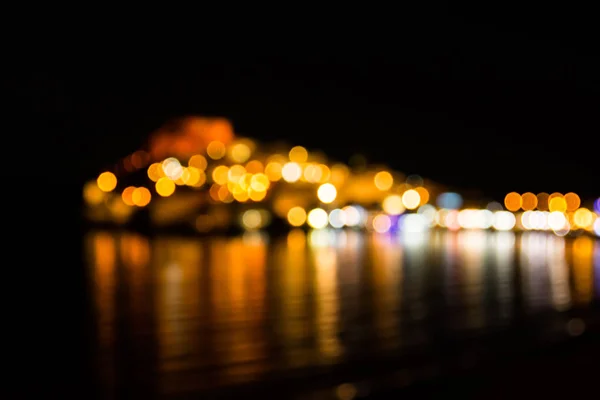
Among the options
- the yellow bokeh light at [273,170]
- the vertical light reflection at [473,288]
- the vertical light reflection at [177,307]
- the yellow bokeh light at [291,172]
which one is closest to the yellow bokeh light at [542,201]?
the yellow bokeh light at [291,172]

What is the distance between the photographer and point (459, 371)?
135 inches

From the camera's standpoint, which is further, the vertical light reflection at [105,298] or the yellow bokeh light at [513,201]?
the yellow bokeh light at [513,201]

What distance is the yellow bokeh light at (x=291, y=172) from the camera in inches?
1014

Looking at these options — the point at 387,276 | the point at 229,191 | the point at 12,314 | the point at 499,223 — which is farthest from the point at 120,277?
the point at 499,223

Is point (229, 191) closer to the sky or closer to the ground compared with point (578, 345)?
closer to the sky

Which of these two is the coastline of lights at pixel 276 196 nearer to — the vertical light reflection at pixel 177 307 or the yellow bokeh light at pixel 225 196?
the yellow bokeh light at pixel 225 196

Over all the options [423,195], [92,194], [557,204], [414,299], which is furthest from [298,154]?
[414,299]

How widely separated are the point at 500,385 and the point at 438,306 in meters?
2.66

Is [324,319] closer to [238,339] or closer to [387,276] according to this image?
[238,339]

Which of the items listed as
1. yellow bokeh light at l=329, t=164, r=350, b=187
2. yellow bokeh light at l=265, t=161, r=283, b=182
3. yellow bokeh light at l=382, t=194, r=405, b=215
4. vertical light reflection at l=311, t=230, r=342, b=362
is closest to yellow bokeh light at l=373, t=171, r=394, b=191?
yellow bokeh light at l=382, t=194, r=405, b=215

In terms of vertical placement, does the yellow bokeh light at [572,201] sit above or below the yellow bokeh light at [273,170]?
below

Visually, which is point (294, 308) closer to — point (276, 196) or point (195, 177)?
point (195, 177)

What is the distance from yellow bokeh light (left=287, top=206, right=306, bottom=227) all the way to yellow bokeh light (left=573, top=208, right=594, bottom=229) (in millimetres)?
10145

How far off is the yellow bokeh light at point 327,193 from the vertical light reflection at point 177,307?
1590 cm
